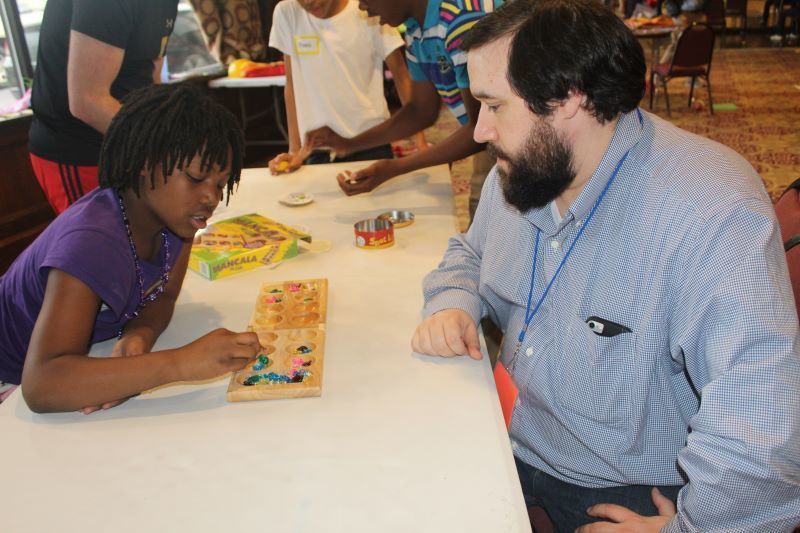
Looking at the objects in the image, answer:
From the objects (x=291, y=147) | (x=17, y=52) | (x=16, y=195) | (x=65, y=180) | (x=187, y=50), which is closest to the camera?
(x=65, y=180)

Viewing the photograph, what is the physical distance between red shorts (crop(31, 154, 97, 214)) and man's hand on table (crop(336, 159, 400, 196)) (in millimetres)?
829

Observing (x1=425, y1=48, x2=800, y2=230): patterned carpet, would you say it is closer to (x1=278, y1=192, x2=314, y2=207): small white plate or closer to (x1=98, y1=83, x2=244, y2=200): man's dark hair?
(x1=278, y1=192, x2=314, y2=207): small white plate

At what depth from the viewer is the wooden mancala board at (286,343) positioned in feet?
4.07

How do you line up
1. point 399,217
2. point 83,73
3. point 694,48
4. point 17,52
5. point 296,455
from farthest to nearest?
point 694,48, point 17,52, point 399,217, point 83,73, point 296,455

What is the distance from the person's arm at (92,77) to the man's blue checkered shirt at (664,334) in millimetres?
1191

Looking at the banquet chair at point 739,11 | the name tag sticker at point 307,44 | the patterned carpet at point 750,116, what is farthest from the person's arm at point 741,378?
the banquet chair at point 739,11

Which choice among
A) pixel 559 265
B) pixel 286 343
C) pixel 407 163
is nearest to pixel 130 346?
pixel 286 343

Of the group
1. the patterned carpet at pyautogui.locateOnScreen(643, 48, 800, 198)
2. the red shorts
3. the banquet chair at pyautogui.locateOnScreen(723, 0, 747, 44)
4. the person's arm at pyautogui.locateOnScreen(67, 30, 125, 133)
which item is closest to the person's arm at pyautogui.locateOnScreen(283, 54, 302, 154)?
the red shorts

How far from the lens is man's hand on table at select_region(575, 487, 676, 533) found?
44.6 inches

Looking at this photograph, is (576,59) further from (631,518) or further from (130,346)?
(130,346)

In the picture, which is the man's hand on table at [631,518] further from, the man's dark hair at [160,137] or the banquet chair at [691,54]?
the banquet chair at [691,54]

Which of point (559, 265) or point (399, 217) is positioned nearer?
point (559, 265)

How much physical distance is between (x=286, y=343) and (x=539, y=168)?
595mm

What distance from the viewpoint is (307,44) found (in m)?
2.87
